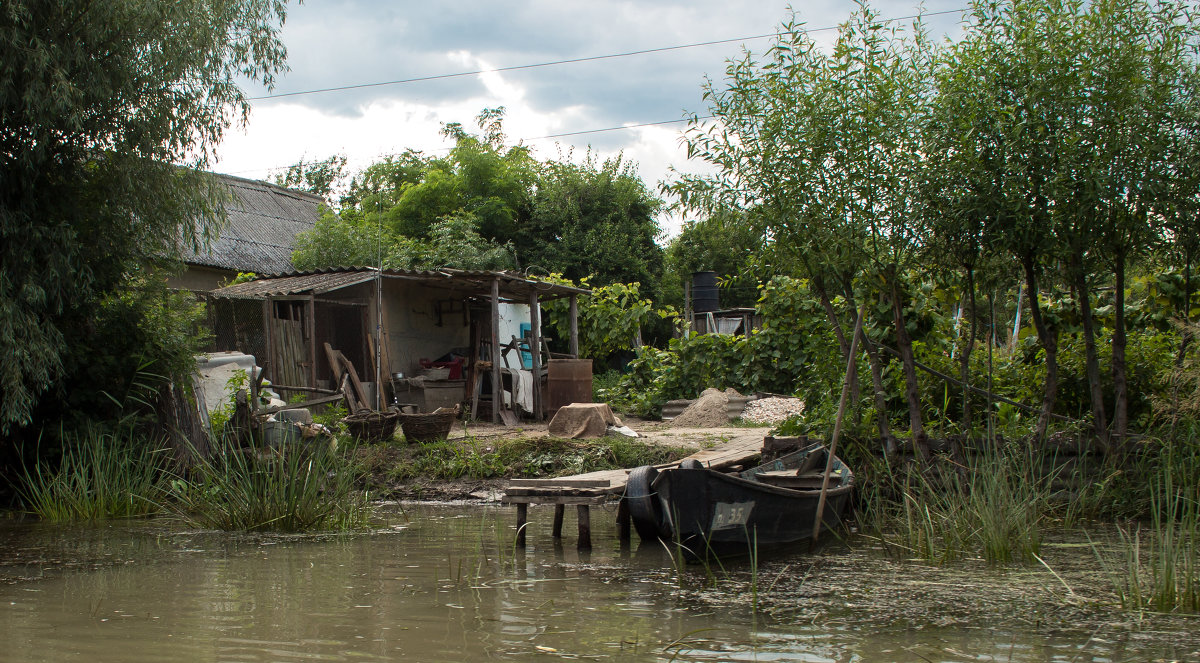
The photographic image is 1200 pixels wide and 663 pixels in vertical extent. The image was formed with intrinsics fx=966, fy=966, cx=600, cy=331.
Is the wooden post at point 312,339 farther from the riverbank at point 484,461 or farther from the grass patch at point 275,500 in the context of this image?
the grass patch at point 275,500

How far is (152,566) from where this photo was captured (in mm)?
6988

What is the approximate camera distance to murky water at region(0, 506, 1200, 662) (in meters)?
4.81

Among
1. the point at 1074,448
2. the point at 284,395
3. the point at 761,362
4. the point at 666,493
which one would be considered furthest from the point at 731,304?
the point at 666,493

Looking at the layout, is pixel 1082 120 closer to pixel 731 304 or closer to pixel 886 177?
pixel 886 177

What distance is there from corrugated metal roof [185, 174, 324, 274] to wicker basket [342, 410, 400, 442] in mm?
8426

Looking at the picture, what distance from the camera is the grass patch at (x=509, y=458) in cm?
1145

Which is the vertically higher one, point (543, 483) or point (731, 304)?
point (731, 304)

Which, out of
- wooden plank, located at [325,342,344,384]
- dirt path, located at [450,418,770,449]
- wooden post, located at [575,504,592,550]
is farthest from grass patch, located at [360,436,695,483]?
wooden plank, located at [325,342,344,384]

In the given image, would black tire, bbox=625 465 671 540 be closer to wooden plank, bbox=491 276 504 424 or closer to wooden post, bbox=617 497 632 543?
wooden post, bbox=617 497 632 543

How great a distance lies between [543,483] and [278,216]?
1860cm

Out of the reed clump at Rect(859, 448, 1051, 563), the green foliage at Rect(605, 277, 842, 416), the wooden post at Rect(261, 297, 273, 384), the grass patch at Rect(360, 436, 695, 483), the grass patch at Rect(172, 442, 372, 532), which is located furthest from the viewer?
the green foliage at Rect(605, 277, 842, 416)

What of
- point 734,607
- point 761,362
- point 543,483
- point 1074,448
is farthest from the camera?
point 761,362

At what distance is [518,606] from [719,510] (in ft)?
6.88

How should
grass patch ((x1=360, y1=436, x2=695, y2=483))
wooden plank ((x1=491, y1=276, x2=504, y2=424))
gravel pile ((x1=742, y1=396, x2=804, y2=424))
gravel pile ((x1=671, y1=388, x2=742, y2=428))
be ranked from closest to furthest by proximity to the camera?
grass patch ((x1=360, y1=436, x2=695, y2=483)) → wooden plank ((x1=491, y1=276, x2=504, y2=424)) → gravel pile ((x1=671, y1=388, x2=742, y2=428)) → gravel pile ((x1=742, y1=396, x2=804, y2=424))
